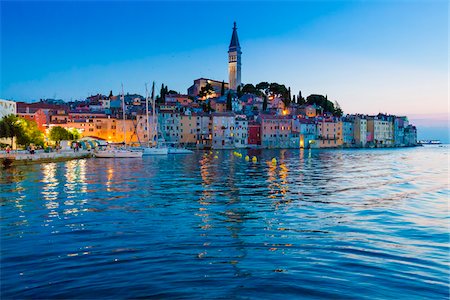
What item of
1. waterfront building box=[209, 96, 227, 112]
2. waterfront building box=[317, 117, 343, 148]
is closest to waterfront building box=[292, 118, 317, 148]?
waterfront building box=[317, 117, 343, 148]

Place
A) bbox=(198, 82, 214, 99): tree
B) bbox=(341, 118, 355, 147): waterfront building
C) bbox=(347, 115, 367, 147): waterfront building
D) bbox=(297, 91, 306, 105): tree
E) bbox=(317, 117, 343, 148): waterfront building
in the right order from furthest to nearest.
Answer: bbox=(297, 91, 306, 105): tree
bbox=(347, 115, 367, 147): waterfront building
bbox=(198, 82, 214, 99): tree
bbox=(341, 118, 355, 147): waterfront building
bbox=(317, 117, 343, 148): waterfront building

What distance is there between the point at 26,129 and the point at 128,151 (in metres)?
13.2

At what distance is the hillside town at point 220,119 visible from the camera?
3152 inches

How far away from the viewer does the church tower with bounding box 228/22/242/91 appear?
133 meters

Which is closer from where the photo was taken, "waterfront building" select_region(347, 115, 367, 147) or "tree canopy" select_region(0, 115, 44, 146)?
"tree canopy" select_region(0, 115, 44, 146)

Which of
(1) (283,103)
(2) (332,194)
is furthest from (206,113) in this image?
(2) (332,194)

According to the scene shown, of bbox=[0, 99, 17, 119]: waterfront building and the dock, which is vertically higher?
bbox=[0, 99, 17, 119]: waterfront building

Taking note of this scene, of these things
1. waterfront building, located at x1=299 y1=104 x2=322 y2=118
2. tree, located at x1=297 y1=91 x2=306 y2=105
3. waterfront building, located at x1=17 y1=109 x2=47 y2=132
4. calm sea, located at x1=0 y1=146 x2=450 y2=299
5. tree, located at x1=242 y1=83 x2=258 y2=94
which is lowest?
calm sea, located at x1=0 y1=146 x2=450 y2=299

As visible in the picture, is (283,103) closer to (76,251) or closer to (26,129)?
(26,129)

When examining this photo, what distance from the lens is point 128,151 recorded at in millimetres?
52656

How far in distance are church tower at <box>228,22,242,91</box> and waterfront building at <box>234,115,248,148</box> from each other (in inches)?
1713

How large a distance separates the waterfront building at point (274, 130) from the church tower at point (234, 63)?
41665mm

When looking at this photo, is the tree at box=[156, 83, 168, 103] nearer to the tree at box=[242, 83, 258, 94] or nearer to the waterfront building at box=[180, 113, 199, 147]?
the waterfront building at box=[180, 113, 199, 147]

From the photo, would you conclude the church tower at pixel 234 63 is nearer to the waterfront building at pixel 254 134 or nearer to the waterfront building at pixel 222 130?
the waterfront building at pixel 254 134
